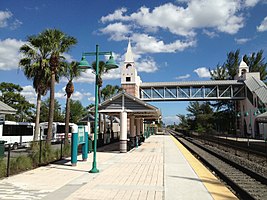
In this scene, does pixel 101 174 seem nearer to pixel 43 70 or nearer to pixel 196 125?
pixel 43 70

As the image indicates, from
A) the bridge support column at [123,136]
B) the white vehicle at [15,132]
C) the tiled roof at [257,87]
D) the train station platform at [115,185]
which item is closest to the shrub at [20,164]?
the train station platform at [115,185]

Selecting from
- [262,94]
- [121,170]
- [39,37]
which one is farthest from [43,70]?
[262,94]

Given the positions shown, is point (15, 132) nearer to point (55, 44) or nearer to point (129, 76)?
point (55, 44)

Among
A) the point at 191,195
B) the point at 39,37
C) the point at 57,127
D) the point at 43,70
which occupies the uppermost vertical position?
the point at 39,37

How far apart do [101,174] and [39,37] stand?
13804 millimetres

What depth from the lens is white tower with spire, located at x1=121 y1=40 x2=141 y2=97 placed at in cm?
5194

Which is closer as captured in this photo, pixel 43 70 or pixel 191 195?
pixel 191 195

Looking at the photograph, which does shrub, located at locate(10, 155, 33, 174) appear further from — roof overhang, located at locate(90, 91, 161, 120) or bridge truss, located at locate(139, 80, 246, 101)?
bridge truss, located at locate(139, 80, 246, 101)

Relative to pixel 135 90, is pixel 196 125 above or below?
below

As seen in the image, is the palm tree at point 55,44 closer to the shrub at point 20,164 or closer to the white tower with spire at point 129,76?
the shrub at point 20,164

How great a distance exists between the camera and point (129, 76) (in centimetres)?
5316

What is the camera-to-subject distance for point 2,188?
24.6ft

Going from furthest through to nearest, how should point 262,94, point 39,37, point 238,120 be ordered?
point 238,120 < point 262,94 < point 39,37

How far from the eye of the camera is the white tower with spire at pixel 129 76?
2045 inches
